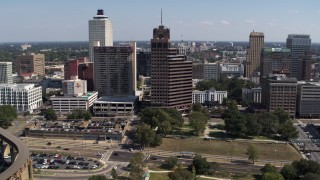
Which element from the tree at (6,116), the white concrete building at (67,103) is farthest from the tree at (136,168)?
the white concrete building at (67,103)

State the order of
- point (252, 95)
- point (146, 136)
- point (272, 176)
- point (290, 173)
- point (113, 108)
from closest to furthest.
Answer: point (272, 176) < point (290, 173) < point (146, 136) < point (113, 108) < point (252, 95)

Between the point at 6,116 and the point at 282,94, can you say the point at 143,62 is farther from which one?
the point at 6,116

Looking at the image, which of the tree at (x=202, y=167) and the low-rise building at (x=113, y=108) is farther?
the low-rise building at (x=113, y=108)

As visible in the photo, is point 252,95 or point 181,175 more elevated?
point 252,95

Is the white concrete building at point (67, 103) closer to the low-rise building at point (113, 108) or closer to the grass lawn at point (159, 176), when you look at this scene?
the low-rise building at point (113, 108)

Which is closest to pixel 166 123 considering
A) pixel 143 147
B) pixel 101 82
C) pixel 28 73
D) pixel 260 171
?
pixel 143 147

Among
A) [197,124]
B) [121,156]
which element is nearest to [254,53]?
[197,124]

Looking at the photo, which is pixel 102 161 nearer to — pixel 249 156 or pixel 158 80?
pixel 249 156
